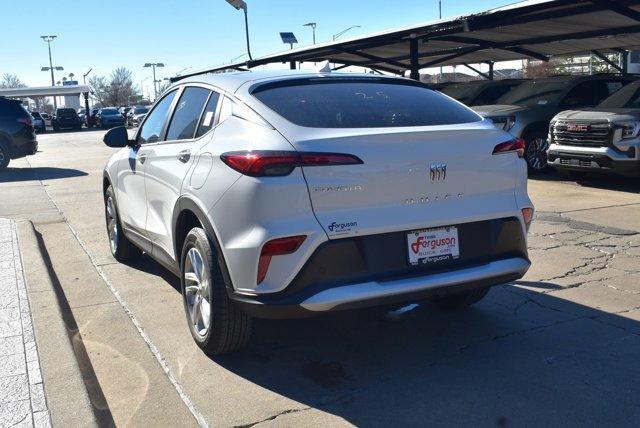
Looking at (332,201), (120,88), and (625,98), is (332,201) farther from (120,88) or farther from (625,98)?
(120,88)

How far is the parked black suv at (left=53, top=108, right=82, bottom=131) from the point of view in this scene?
143 ft

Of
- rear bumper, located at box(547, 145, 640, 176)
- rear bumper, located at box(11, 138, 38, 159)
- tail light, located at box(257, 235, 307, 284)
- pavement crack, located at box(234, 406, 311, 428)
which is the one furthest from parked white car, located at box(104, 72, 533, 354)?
rear bumper, located at box(11, 138, 38, 159)

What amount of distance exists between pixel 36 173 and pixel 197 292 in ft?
43.3

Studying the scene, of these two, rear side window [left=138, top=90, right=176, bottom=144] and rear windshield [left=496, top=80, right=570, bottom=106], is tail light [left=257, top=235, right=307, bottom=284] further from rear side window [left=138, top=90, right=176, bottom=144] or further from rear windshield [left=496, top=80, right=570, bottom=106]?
rear windshield [left=496, top=80, right=570, bottom=106]

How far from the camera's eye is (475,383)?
3.62 meters

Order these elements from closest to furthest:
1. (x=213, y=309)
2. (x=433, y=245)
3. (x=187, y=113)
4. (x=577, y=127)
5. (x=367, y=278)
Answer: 1. (x=367, y=278)
2. (x=433, y=245)
3. (x=213, y=309)
4. (x=187, y=113)
5. (x=577, y=127)

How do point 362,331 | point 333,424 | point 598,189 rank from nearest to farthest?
point 333,424 → point 362,331 → point 598,189

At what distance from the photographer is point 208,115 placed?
4.29 metres

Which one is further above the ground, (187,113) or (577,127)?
(187,113)

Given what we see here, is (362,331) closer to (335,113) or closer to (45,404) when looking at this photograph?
(335,113)


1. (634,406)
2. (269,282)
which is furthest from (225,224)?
(634,406)

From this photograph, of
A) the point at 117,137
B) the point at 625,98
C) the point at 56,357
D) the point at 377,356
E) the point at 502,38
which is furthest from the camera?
the point at 502,38

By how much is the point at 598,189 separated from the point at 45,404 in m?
9.29

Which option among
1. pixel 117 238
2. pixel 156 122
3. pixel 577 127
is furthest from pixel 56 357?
pixel 577 127
